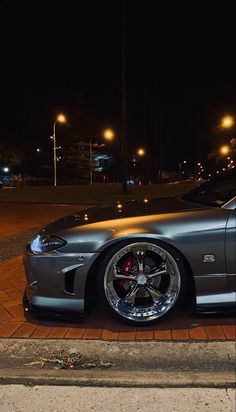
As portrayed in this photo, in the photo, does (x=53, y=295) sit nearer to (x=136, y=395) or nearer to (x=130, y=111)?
(x=136, y=395)

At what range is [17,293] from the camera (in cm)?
504

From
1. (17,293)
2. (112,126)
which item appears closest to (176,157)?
(112,126)

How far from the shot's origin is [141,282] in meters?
3.90

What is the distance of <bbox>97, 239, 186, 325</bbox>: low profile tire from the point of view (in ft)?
12.6

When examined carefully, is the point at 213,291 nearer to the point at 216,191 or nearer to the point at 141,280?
the point at 141,280

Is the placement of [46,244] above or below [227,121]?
below

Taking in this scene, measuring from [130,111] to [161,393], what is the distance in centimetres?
4809

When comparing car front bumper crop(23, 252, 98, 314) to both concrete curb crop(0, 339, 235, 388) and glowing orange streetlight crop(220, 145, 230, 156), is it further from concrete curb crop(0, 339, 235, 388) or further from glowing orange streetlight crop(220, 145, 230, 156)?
glowing orange streetlight crop(220, 145, 230, 156)

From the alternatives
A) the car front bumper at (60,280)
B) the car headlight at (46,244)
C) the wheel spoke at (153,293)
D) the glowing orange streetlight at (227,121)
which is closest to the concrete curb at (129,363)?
the car front bumper at (60,280)

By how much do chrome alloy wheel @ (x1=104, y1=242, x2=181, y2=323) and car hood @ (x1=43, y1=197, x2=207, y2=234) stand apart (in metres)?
0.32

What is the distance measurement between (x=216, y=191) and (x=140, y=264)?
1235 mm

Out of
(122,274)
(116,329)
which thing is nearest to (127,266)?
(122,274)

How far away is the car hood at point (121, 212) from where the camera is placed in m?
4.05

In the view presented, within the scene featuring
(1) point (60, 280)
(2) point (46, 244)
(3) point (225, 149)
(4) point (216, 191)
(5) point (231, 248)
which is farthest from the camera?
(3) point (225, 149)
